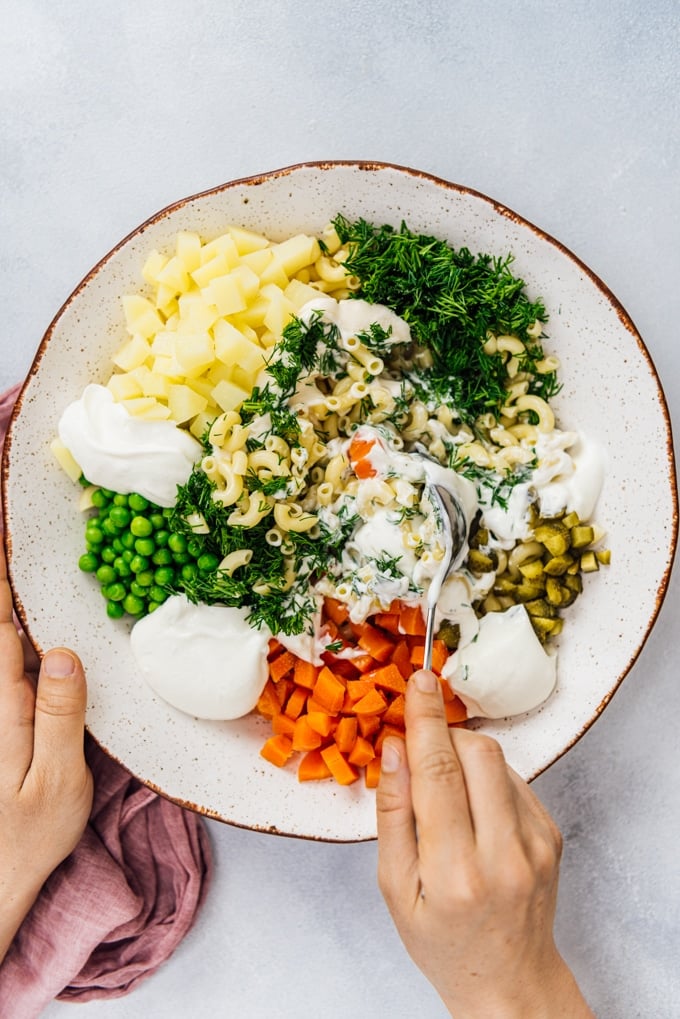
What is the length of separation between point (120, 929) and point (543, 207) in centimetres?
278

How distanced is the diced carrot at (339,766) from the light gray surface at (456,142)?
0.49 metres

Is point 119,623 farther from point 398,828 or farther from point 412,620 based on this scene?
point 398,828

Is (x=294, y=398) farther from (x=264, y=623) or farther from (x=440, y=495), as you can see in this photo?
(x=264, y=623)

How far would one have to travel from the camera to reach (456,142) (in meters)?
2.90

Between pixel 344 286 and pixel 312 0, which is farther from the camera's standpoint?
pixel 312 0

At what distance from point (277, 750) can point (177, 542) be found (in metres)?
0.71

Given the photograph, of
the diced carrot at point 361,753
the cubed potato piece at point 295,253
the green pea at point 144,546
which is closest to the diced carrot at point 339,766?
the diced carrot at point 361,753

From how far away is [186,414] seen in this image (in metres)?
2.55

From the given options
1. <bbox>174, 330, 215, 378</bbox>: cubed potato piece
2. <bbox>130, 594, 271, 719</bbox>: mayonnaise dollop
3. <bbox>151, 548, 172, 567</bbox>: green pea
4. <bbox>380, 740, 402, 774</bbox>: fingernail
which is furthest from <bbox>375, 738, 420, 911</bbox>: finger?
<bbox>174, 330, 215, 378</bbox>: cubed potato piece

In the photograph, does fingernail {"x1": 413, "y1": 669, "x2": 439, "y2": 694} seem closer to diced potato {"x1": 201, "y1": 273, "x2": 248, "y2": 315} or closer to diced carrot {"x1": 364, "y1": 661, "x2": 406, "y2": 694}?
diced carrot {"x1": 364, "y1": 661, "x2": 406, "y2": 694}

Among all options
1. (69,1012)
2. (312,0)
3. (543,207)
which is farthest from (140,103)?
(69,1012)

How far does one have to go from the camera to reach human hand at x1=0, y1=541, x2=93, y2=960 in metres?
2.52

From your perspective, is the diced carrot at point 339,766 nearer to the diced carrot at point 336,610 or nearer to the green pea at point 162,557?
the diced carrot at point 336,610

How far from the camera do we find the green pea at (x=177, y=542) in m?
2.60
